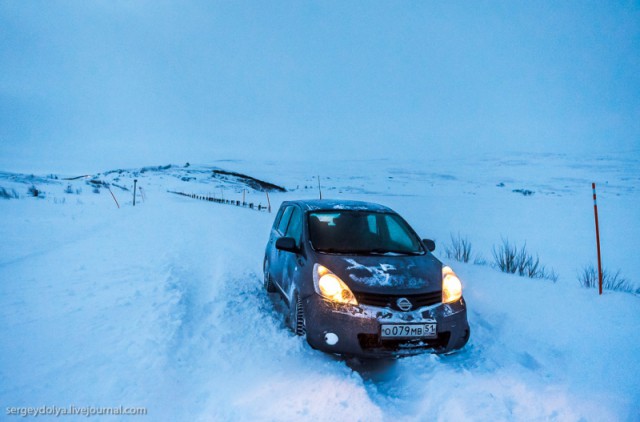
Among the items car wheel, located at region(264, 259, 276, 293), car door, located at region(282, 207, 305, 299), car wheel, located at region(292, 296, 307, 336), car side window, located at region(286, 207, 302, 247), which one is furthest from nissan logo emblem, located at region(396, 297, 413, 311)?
car wheel, located at region(264, 259, 276, 293)

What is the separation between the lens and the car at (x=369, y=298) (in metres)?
3.23

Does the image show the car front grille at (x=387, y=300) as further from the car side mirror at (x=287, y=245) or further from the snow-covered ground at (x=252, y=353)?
the car side mirror at (x=287, y=245)

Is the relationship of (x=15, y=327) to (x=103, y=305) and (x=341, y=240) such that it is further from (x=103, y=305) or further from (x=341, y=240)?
(x=341, y=240)

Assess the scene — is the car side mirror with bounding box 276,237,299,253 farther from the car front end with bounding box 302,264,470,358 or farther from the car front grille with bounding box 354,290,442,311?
the car front grille with bounding box 354,290,442,311

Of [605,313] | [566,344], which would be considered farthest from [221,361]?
[605,313]

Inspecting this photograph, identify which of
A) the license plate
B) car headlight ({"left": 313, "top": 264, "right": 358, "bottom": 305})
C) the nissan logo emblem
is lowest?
the license plate

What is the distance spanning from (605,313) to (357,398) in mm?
4056

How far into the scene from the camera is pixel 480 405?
2895 millimetres

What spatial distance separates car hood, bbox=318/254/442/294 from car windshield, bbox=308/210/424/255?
28cm

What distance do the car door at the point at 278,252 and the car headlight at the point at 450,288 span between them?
6.79 ft

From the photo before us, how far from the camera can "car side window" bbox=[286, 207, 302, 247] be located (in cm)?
461

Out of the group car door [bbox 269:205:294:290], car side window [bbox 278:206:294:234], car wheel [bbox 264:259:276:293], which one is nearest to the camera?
car door [bbox 269:205:294:290]

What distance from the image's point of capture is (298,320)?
12.2 feet

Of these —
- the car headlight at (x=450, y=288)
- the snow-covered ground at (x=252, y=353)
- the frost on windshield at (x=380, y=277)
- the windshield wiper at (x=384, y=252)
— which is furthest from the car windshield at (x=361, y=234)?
the snow-covered ground at (x=252, y=353)
